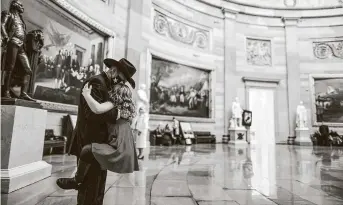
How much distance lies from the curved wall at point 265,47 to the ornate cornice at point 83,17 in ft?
18.1

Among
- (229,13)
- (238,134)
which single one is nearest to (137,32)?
(229,13)

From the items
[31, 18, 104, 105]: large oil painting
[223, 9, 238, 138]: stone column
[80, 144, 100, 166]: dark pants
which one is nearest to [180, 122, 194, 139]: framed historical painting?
[223, 9, 238, 138]: stone column

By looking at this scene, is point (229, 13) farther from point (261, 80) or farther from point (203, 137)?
point (203, 137)

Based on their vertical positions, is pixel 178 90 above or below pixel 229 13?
below

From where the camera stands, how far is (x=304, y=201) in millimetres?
2684

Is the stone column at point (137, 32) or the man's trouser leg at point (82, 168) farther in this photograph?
the stone column at point (137, 32)

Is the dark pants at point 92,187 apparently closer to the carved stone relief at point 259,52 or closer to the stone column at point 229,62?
the stone column at point 229,62

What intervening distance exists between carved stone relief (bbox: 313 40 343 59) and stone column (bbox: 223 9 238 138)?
20.4 ft

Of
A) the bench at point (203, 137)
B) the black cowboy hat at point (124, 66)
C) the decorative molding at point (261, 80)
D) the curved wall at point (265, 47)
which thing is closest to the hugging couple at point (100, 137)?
the black cowboy hat at point (124, 66)

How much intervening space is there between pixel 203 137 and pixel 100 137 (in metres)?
12.5

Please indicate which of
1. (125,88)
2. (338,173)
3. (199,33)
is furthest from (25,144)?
(199,33)

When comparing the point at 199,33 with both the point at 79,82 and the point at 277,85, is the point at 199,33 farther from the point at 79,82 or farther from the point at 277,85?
the point at 79,82

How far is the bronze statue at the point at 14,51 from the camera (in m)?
3.46

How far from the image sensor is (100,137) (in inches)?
74.5
